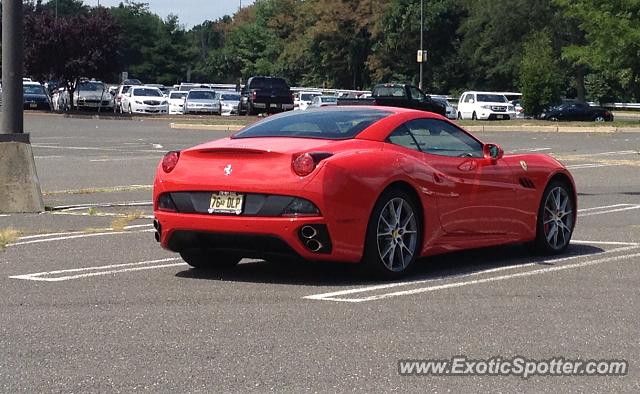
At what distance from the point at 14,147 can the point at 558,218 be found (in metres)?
6.45

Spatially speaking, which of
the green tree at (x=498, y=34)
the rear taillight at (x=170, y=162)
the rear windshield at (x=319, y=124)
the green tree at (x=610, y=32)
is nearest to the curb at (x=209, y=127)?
the green tree at (x=610, y=32)

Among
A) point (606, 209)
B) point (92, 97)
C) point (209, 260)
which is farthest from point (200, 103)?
point (209, 260)

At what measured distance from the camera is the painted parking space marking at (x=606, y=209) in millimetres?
14906

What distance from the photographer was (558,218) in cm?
1126

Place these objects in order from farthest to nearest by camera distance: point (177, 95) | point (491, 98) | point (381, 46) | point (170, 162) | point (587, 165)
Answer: point (381, 46), point (177, 95), point (491, 98), point (587, 165), point (170, 162)

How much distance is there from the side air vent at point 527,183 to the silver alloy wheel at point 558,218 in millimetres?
291

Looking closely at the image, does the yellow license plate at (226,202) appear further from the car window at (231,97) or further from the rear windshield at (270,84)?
the car window at (231,97)

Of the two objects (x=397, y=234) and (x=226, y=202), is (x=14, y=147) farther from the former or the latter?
(x=397, y=234)

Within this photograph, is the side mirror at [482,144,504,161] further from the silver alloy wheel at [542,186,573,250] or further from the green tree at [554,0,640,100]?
the green tree at [554,0,640,100]

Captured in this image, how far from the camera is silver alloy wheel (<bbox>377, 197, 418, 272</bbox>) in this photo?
9.38m

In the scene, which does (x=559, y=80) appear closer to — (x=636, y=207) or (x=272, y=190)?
(x=636, y=207)

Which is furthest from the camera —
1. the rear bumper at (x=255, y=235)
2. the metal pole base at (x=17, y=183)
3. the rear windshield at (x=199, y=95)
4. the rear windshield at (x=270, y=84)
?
the rear windshield at (x=199, y=95)

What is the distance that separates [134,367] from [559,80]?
57.8m

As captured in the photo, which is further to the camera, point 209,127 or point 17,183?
point 209,127
